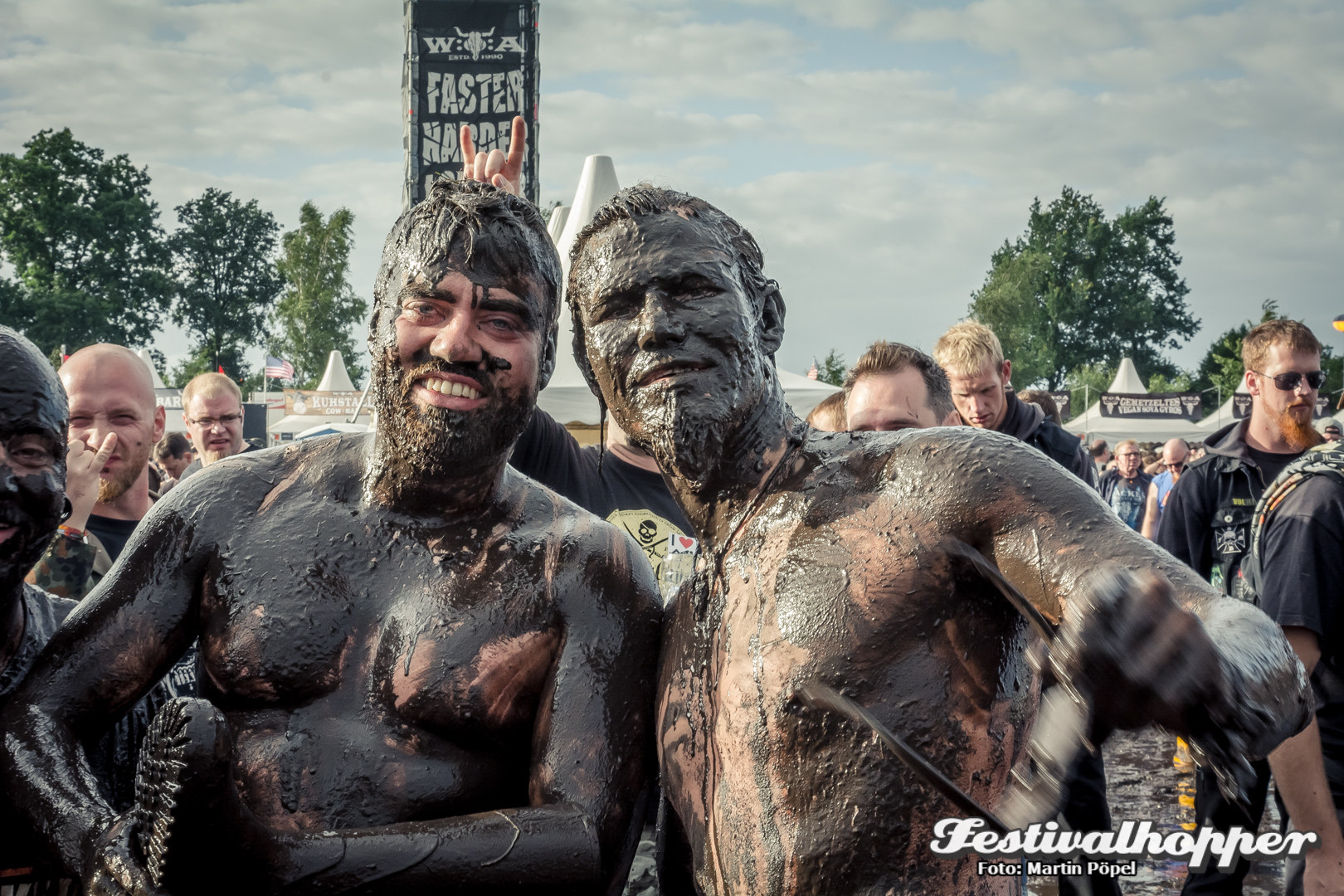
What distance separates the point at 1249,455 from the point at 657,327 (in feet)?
11.3

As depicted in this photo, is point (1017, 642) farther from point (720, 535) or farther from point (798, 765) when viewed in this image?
point (720, 535)

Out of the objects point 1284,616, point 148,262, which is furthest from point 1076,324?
point 1284,616

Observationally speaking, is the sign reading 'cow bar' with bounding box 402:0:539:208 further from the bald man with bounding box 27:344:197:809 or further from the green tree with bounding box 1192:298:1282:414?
the green tree with bounding box 1192:298:1282:414

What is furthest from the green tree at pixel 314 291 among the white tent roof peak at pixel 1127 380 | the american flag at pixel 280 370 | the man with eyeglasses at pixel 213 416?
the man with eyeglasses at pixel 213 416

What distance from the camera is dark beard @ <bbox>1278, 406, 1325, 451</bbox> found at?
416cm

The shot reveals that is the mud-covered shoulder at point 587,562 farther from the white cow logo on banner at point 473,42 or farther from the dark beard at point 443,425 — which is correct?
the white cow logo on banner at point 473,42

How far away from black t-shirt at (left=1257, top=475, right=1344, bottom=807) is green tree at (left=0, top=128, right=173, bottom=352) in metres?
48.9

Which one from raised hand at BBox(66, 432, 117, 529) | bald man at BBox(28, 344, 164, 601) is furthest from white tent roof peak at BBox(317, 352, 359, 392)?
raised hand at BBox(66, 432, 117, 529)

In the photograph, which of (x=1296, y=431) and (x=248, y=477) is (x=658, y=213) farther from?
(x=1296, y=431)

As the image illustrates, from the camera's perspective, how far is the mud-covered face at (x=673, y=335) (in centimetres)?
176

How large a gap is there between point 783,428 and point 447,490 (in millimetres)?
Answer: 707

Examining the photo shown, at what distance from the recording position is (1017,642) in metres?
1.55

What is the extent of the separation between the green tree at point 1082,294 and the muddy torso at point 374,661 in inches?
2361

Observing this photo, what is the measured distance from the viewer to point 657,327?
1.77 meters
